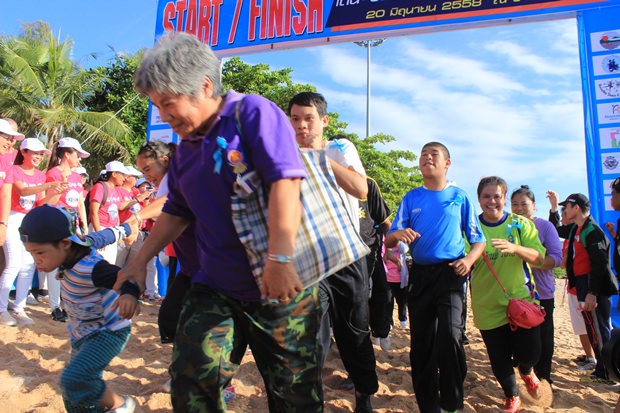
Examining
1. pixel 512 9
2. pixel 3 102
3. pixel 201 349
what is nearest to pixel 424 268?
pixel 201 349

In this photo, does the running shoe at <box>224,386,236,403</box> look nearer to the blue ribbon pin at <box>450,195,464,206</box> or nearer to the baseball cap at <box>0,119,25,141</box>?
the blue ribbon pin at <box>450,195,464,206</box>

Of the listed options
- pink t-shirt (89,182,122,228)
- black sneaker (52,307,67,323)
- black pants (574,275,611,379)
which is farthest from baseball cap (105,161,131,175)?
black pants (574,275,611,379)

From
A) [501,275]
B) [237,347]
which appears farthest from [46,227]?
[501,275]

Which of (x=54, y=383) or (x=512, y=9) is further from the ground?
(x=512, y=9)

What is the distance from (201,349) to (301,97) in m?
1.94

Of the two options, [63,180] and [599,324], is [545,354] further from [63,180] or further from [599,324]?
[63,180]

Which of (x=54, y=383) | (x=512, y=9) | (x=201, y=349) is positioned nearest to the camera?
(x=201, y=349)

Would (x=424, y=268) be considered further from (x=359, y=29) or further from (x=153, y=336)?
(x=359, y=29)

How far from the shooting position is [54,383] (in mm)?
3486

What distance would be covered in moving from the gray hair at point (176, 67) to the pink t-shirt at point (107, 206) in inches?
177

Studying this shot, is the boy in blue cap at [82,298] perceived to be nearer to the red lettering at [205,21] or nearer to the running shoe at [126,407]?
the running shoe at [126,407]

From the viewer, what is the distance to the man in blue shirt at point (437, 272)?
3342mm

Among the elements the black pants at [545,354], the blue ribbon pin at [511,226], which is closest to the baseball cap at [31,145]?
the blue ribbon pin at [511,226]

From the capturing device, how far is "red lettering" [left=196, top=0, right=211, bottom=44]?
8508 mm
